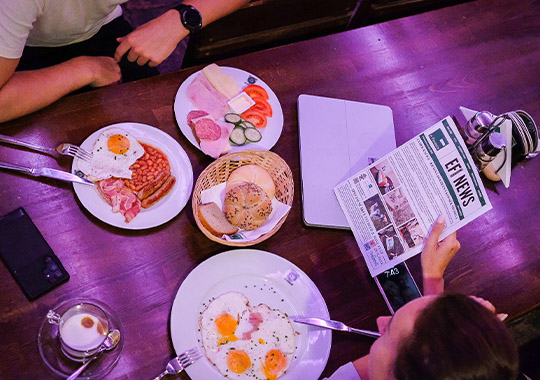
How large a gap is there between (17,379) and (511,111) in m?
2.13

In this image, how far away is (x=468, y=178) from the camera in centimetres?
157

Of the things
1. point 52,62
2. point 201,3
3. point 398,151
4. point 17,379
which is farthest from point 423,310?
point 52,62

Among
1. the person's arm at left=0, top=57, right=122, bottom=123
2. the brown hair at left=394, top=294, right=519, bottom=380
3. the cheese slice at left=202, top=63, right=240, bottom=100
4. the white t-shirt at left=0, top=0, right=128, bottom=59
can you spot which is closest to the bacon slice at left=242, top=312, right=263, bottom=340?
the brown hair at left=394, top=294, right=519, bottom=380

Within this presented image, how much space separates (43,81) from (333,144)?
3.41 ft

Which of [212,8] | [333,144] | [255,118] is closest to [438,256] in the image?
[333,144]

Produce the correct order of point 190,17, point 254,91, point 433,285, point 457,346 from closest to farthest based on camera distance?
point 457,346 < point 433,285 < point 254,91 < point 190,17

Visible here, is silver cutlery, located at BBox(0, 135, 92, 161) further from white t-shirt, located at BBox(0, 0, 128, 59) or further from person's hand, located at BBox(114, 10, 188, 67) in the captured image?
person's hand, located at BBox(114, 10, 188, 67)

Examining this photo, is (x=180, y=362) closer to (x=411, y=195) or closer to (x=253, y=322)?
(x=253, y=322)

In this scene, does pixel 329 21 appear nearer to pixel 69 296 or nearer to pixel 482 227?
pixel 482 227

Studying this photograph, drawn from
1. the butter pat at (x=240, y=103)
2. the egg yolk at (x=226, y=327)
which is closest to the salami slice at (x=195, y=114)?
the butter pat at (x=240, y=103)

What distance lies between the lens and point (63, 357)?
1.38 metres

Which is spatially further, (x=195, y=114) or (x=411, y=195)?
(x=195, y=114)

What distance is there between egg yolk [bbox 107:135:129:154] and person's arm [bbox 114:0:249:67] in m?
0.44

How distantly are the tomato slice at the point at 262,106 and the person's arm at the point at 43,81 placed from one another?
524 millimetres
